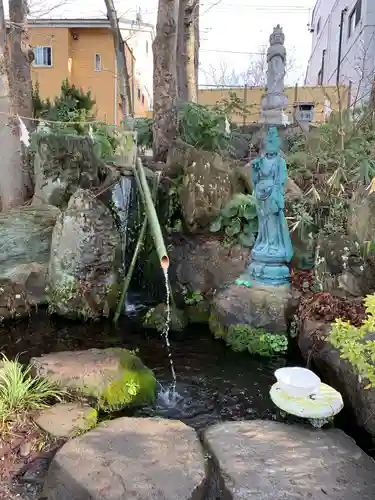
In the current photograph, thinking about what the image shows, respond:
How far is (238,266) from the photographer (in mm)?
7133

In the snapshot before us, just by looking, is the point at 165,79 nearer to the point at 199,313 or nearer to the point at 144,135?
the point at 144,135

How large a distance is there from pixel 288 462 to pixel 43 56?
2307 centimetres

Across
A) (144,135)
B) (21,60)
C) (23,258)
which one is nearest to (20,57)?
(21,60)

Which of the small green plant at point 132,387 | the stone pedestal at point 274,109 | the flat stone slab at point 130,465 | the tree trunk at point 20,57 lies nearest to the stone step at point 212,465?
the flat stone slab at point 130,465

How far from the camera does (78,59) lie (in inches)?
886

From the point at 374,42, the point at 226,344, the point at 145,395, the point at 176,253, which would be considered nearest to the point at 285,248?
the point at 226,344

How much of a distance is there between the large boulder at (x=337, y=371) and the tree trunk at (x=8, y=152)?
6029 millimetres

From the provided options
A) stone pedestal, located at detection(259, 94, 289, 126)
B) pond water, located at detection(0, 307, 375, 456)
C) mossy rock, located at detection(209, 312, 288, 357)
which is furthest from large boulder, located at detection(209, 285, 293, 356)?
stone pedestal, located at detection(259, 94, 289, 126)

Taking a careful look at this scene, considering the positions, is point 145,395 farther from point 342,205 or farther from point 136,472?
point 342,205

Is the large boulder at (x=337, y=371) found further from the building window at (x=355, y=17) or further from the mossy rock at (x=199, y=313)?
the building window at (x=355, y=17)

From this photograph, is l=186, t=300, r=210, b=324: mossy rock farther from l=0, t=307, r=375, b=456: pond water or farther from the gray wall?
the gray wall

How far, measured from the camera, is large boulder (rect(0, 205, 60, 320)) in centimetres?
710

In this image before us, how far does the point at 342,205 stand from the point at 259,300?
233cm

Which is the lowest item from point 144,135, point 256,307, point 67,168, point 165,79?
point 256,307
